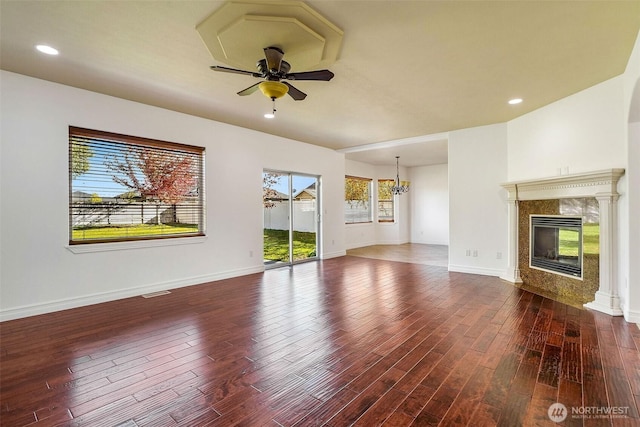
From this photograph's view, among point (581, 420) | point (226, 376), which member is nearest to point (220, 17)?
point (226, 376)

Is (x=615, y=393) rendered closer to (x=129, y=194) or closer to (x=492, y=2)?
(x=492, y=2)

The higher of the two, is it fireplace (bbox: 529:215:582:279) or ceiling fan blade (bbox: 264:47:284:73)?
ceiling fan blade (bbox: 264:47:284:73)

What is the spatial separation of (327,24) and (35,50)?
9.44 ft

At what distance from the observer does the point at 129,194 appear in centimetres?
437

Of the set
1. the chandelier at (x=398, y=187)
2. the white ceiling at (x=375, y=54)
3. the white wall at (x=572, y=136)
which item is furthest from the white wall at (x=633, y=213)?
the chandelier at (x=398, y=187)

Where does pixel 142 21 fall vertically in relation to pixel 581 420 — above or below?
above

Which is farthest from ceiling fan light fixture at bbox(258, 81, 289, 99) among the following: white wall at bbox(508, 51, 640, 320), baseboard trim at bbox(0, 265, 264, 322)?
baseboard trim at bbox(0, 265, 264, 322)

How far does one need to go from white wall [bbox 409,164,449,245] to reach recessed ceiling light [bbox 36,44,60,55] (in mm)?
9519

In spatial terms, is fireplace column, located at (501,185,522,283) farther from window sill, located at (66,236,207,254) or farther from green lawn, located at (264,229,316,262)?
window sill, located at (66,236,207,254)

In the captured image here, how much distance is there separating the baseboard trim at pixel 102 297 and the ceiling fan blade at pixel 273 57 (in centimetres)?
370

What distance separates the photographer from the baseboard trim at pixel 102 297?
11.3 feet

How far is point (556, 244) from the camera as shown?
4.47 meters

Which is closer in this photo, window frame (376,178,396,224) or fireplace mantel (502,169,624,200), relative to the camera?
fireplace mantel (502,169,624,200)

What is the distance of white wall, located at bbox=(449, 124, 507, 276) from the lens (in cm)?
542
